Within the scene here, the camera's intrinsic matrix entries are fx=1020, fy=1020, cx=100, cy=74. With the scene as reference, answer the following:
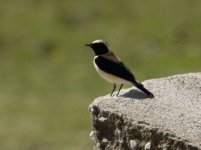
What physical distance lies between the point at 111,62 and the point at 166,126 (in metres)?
1.27

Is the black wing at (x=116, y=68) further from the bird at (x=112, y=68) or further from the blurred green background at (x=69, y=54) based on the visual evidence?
the blurred green background at (x=69, y=54)

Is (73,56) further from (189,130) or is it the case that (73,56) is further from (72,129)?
(189,130)

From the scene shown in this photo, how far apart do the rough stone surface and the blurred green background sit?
6.94m

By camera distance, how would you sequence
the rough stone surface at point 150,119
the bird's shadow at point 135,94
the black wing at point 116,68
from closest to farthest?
the rough stone surface at point 150,119
the bird's shadow at point 135,94
the black wing at point 116,68

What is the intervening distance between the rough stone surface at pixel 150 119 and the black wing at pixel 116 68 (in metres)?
0.13

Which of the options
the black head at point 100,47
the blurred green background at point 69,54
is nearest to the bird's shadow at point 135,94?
the black head at point 100,47

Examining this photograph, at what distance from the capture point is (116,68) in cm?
790

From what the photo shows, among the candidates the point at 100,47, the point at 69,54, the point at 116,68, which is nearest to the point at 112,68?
the point at 116,68

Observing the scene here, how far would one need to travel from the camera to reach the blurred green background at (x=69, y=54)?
15.6 meters

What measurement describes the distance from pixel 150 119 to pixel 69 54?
11.7 meters

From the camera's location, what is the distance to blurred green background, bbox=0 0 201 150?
15641 millimetres

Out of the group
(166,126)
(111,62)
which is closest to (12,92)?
(111,62)

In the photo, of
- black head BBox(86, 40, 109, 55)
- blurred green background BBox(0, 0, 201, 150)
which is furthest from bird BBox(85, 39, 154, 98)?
blurred green background BBox(0, 0, 201, 150)

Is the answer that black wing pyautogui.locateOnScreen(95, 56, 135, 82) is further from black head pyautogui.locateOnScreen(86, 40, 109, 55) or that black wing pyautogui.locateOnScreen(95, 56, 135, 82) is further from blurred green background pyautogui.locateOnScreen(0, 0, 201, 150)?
blurred green background pyautogui.locateOnScreen(0, 0, 201, 150)
